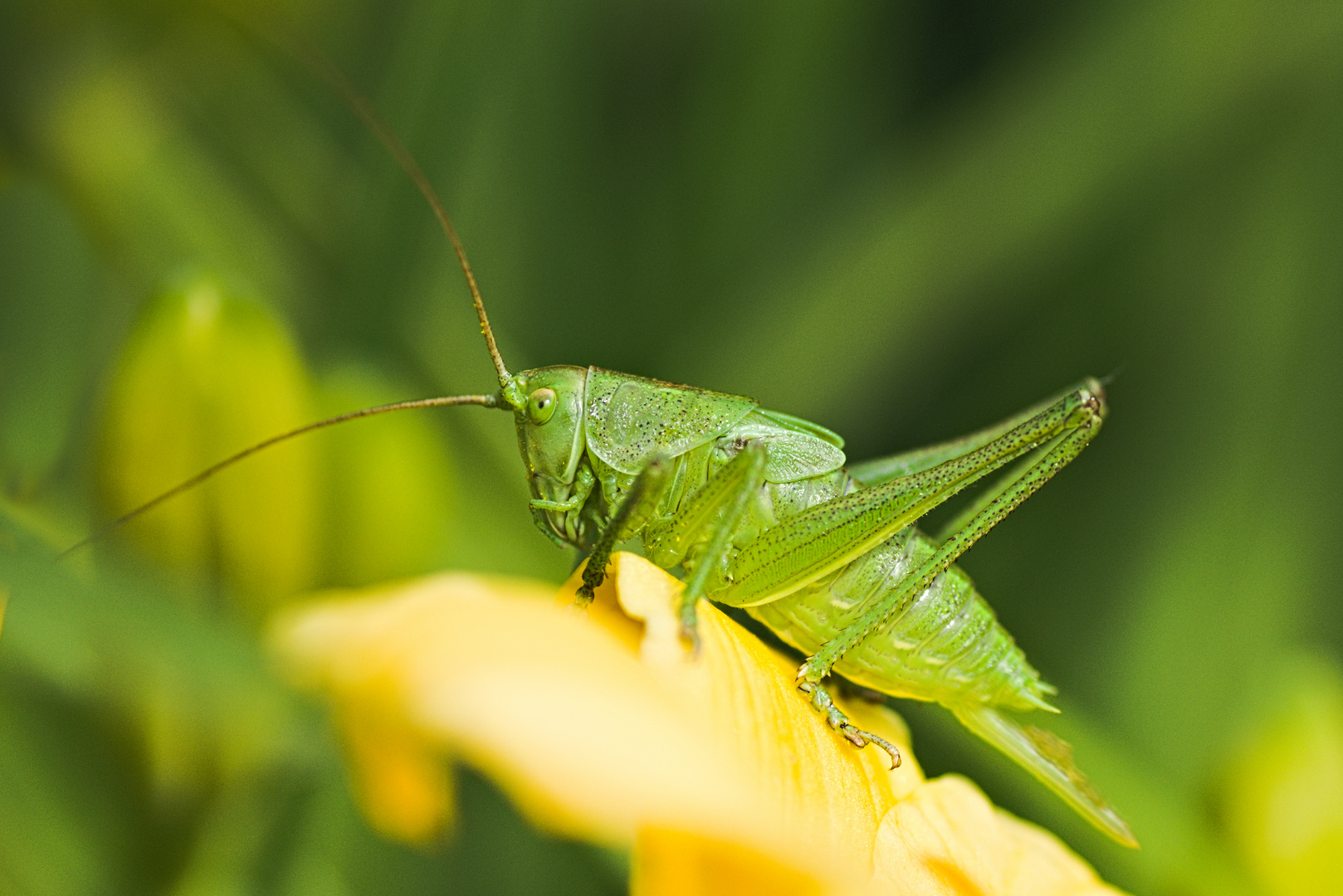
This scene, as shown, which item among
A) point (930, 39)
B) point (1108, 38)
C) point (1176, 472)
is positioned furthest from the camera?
point (930, 39)

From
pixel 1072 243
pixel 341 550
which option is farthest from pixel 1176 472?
pixel 341 550

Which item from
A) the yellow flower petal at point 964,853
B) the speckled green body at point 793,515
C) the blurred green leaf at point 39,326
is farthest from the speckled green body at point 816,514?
the blurred green leaf at point 39,326

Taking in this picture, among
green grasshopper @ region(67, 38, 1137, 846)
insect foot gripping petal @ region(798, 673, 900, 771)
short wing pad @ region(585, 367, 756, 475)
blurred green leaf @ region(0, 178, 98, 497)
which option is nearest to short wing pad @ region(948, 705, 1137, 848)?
green grasshopper @ region(67, 38, 1137, 846)

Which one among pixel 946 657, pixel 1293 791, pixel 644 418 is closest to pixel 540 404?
pixel 644 418

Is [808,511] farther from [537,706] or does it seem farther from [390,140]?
[537,706]

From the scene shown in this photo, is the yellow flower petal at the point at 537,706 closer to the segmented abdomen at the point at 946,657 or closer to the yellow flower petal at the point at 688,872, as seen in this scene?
the yellow flower petal at the point at 688,872

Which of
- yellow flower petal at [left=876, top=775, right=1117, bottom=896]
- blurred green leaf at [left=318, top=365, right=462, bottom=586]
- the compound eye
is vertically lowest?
yellow flower petal at [left=876, top=775, right=1117, bottom=896]

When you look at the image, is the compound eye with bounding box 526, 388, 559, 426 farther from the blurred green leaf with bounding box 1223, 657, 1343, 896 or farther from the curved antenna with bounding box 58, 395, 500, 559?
the blurred green leaf with bounding box 1223, 657, 1343, 896

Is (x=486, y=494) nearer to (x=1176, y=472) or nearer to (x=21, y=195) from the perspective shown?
(x=21, y=195)
